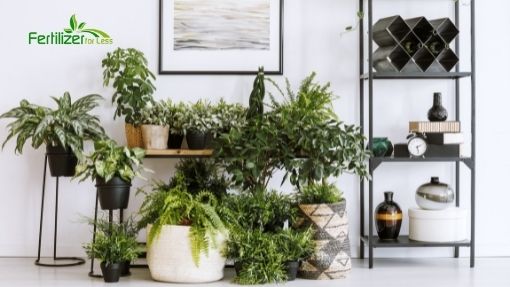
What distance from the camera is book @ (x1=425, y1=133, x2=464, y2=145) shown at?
381 centimetres

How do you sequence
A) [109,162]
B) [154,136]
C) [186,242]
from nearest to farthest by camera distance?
[186,242], [109,162], [154,136]

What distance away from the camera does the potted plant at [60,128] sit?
144 inches

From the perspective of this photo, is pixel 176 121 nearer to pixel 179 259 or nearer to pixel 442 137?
pixel 179 259

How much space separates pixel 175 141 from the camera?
3863 mm

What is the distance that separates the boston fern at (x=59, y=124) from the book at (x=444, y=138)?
6.39 feet

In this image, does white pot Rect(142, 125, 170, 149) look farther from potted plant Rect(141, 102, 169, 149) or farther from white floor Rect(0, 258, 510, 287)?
white floor Rect(0, 258, 510, 287)

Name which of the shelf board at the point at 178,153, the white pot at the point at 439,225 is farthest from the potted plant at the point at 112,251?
the white pot at the point at 439,225

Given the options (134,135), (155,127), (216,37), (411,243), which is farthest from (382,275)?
(216,37)

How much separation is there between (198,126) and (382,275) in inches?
53.4

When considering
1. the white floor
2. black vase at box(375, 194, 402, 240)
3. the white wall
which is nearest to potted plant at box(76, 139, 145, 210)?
the white floor

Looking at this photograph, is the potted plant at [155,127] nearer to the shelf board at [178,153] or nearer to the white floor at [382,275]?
Result: the shelf board at [178,153]

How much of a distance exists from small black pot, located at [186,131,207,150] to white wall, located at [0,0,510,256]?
0.41 meters
